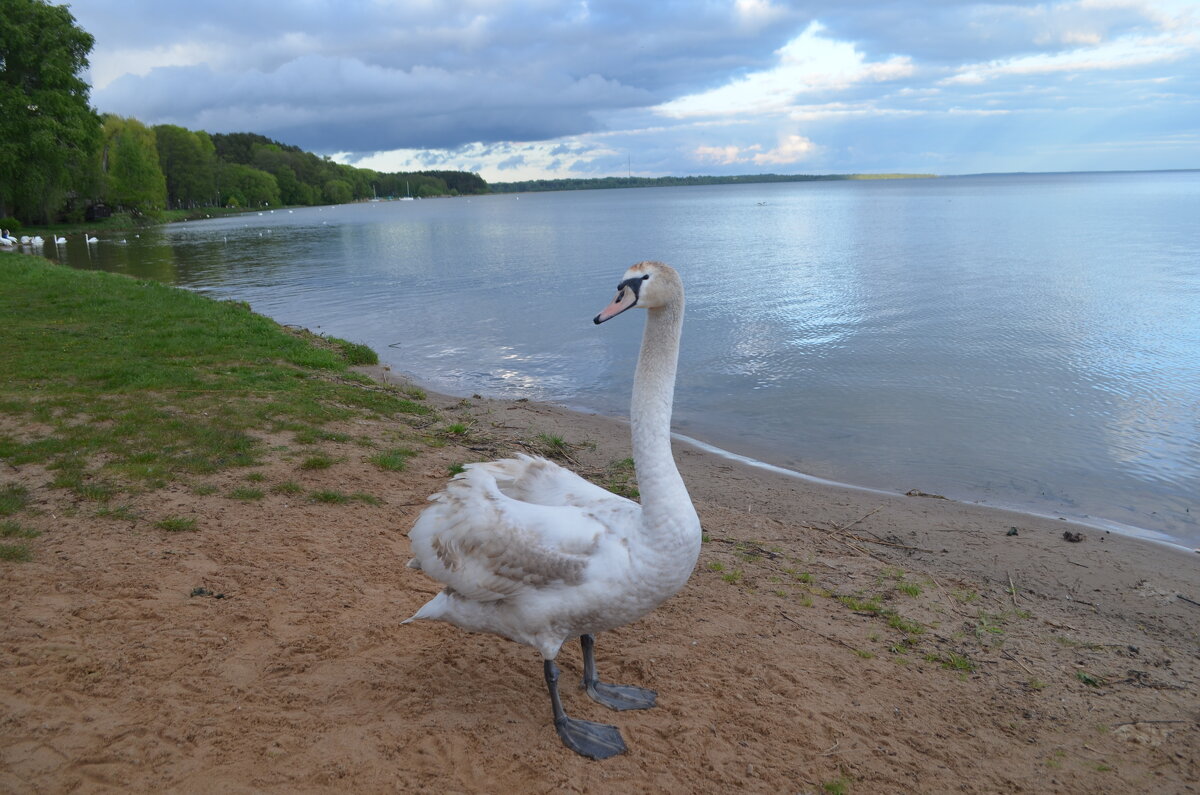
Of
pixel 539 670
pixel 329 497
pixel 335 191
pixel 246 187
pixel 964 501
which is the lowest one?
pixel 964 501

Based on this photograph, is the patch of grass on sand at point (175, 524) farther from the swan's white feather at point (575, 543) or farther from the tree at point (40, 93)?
the tree at point (40, 93)

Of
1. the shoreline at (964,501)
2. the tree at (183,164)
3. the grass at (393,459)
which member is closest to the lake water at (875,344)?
the shoreline at (964,501)

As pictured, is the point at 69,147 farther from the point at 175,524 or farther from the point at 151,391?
the point at 175,524

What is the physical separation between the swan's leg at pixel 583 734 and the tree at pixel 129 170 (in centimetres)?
9442

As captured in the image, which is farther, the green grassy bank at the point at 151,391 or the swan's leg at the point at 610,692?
the green grassy bank at the point at 151,391

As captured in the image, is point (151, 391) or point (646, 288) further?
point (151, 391)

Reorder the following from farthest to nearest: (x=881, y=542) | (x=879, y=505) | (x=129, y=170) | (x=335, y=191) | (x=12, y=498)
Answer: (x=335, y=191) → (x=129, y=170) → (x=879, y=505) → (x=881, y=542) → (x=12, y=498)

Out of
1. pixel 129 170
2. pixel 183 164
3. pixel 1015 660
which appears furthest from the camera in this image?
pixel 183 164

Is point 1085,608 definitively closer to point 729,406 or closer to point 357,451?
point 357,451

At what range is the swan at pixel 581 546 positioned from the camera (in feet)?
13.0

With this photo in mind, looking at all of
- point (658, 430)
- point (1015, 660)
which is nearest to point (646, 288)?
point (658, 430)

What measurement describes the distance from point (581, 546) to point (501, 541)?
17.1 inches

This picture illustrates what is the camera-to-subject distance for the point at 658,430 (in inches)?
170

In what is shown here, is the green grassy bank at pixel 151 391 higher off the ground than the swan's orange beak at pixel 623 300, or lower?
lower
